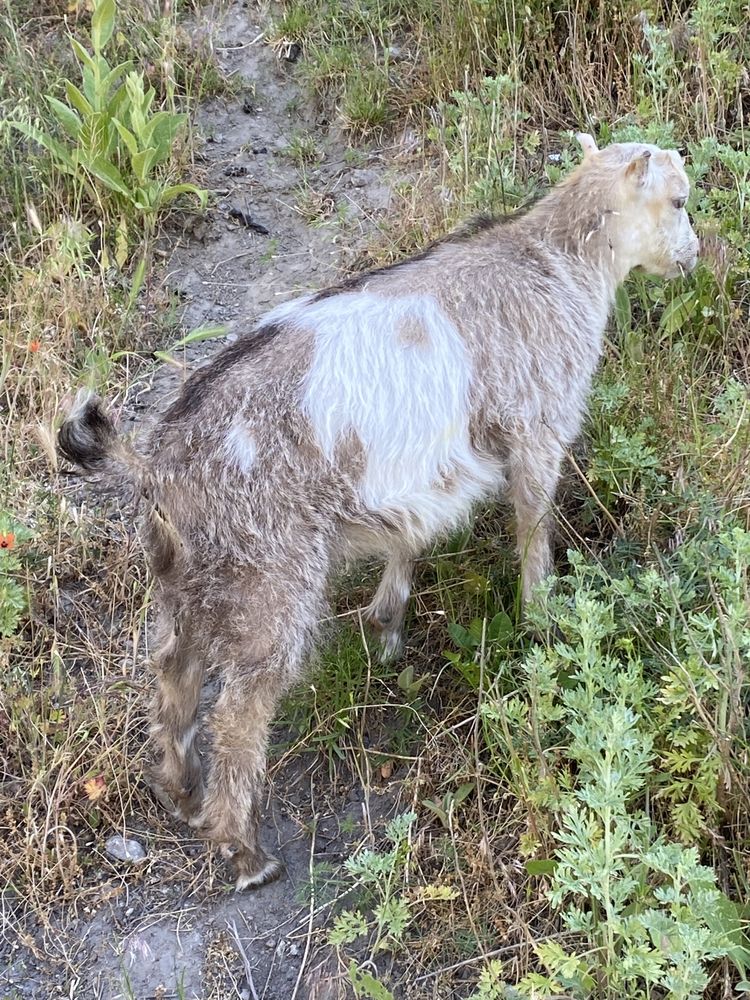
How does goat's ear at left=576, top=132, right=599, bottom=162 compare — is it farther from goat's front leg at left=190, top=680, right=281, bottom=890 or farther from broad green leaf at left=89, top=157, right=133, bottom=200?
goat's front leg at left=190, top=680, right=281, bottom=890

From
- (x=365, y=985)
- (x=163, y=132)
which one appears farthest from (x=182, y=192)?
(x=365, y=985)

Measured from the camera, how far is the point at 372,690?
157 inches


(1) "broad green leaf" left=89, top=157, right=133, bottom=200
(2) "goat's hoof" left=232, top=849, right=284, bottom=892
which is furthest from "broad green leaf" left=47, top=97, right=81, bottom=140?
(2) "goat's hoof" left=232, top=849, right=284, bottom=892

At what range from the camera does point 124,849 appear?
12.1 feet

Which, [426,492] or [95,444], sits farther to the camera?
[426,492]

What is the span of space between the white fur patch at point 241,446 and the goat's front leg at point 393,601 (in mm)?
1020

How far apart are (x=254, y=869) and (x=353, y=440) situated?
5.04 feet

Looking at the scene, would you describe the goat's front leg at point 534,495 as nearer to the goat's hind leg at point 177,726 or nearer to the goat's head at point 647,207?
the goat's head at point 647,207

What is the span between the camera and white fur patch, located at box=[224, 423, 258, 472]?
11.0 ft

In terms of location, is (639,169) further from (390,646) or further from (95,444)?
(95,444)

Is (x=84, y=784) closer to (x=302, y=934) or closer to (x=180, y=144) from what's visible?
(x=302, y=934)

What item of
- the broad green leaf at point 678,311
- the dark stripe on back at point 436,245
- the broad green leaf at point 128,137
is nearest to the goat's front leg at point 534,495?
the dark stripe on back at point 436,245

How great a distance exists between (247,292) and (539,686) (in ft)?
11.2

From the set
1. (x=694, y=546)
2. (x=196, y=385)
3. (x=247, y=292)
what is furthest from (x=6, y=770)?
(x=247, y=292)
